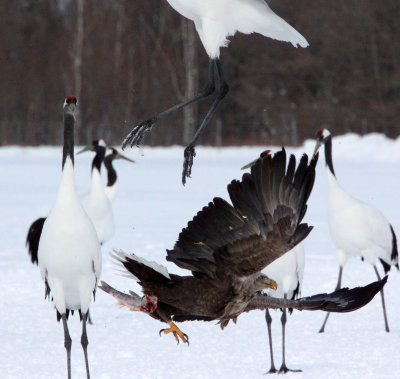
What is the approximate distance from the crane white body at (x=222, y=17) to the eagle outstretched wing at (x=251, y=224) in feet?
1.19

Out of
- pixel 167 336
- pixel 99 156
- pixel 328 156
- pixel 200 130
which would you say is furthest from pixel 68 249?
pixel 99 156

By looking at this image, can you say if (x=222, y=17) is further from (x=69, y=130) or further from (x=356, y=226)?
(x=356, y=226)

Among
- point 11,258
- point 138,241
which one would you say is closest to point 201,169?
point 138,241

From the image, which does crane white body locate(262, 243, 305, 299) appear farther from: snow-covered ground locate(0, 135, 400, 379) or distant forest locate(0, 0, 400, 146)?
distant forest locate(0, 0, 400, 146)

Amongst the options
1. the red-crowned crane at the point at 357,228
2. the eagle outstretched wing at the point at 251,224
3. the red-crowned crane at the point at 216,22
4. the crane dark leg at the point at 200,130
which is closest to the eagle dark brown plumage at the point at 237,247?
Result: the eagle outstretched wing at the point at 251,224

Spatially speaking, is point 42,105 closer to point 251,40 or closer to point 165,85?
point 165,85

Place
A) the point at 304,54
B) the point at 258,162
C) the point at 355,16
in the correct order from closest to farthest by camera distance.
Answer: the point at 258,162, the point at 355,16, the point at 304,54

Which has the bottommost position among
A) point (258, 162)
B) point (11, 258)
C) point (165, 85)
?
point (11, 258)

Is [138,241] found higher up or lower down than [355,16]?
lower down

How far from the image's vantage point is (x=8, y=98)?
30594mm

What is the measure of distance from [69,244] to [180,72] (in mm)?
25507

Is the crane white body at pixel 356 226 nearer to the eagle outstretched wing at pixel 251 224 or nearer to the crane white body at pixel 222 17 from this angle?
the eagle outstretched wing at pixel 251 224

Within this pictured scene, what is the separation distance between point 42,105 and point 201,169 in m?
13.1

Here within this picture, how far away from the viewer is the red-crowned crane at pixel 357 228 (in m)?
6.36
